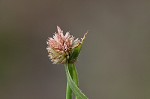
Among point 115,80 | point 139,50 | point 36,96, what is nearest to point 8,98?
point 36,96

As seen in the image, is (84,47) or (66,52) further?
(84,47)

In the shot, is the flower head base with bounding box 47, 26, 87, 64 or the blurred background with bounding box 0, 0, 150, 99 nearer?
the flower head base with bounding box 47, 26, 87, 64

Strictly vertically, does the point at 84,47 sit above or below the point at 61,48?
above

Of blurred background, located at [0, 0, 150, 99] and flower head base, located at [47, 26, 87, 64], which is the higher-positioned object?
blurred background, located at [0, 0, 150, 99]

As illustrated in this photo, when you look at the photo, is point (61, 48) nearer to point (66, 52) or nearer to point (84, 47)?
point (66, 52)

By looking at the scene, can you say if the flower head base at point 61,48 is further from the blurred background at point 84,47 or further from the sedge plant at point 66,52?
the blurred background at point 84,47

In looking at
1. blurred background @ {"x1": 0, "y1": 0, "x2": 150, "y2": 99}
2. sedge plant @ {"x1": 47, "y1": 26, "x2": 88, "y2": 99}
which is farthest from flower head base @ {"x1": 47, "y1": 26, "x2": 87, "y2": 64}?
blurred background @ {"x1": 0, "y1": 0, "x2": 150, "y2": 99}

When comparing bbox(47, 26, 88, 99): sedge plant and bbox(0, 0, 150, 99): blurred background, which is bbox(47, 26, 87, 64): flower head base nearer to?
bbox(47, 26, 88, 99): sedge plant

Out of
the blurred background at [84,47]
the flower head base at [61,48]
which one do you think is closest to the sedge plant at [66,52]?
the flower head base at [61,48]

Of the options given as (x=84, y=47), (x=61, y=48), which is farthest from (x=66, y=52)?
(x=84, y=47)
